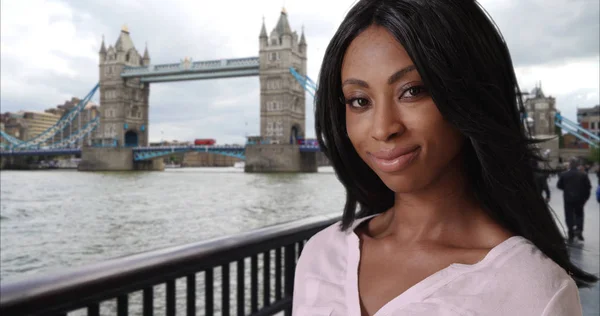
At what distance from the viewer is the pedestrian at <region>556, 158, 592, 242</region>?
14.8ft

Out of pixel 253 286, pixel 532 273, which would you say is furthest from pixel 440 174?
pixel 253 286

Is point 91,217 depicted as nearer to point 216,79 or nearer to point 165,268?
point 165,268

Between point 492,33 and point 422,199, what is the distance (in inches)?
8.6

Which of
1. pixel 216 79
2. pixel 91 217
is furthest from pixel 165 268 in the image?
pixel 216 79

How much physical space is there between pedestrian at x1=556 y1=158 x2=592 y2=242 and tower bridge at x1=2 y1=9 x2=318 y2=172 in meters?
26.2

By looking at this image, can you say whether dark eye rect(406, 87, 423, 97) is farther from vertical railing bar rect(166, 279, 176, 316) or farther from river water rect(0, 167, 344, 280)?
river water rect(0, 167, 344, 280)

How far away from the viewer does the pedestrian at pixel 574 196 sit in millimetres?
4523

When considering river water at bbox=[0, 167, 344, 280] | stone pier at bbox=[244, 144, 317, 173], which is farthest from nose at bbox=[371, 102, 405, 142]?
stone pier at bbox=[244, 144, 317, 173]

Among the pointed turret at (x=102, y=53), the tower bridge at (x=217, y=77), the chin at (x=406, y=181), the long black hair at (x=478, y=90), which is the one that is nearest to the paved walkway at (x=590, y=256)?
the long black hair at (x=478, y=90)

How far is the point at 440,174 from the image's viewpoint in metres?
0.65

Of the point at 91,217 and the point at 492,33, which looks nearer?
the point at 492,33

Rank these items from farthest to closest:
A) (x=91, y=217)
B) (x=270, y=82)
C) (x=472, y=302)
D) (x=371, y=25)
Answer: (x=270, y=82)
(x=91, y=217)
(x=371, y=25)
(x=472, y=302)

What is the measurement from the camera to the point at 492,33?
610mm

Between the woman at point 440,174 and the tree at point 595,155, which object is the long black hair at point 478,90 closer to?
the woman at point 440,174
